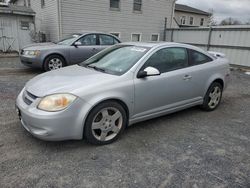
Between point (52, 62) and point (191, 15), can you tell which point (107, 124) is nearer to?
point (52, 62)

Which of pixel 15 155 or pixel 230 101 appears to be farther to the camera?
pixel 230 101

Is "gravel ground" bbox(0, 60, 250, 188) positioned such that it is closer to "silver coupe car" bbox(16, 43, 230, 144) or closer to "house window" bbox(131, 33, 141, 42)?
"silver coupe car" bbox(16, 43, 230, 144)

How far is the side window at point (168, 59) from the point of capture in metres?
3.44

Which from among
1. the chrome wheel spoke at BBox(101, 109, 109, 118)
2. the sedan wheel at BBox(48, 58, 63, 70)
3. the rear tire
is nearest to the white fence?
the rear tire

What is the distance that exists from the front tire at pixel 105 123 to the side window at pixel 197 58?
1.74 m

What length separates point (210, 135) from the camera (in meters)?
3.43

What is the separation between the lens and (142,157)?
9.04 feet

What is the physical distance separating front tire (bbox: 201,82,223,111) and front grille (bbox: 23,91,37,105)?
10.5 ft

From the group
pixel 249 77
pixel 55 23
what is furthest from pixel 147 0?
pixel 249 77

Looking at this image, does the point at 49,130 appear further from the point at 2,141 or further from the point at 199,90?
the point at 199,90

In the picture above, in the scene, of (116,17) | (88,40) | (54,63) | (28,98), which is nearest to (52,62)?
(54,63)

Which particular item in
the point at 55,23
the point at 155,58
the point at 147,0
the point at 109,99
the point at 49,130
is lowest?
the point at 49,130

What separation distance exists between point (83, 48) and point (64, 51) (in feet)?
2.21

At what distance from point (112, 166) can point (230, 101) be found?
3.89 metres
